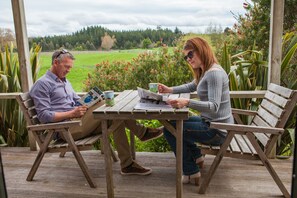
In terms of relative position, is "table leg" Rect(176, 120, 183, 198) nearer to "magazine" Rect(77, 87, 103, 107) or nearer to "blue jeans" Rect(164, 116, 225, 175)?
"blue jeans" Rect(164, 116, 225, 175)

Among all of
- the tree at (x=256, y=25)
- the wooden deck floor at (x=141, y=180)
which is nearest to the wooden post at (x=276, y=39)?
the wooden deck floor at (x=141, y=180)

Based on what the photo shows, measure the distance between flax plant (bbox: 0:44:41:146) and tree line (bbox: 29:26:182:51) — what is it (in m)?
0.49

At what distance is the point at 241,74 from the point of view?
11.3ft

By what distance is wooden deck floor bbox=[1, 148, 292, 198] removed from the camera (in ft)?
8.52

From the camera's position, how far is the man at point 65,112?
2734 mm

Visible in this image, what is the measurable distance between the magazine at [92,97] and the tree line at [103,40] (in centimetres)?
173

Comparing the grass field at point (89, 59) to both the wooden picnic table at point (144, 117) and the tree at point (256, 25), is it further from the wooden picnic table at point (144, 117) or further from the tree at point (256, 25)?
the wooden picnic table at point (144, 117)

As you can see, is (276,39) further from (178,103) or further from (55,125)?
(55,125)

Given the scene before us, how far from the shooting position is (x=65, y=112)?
9.00ft

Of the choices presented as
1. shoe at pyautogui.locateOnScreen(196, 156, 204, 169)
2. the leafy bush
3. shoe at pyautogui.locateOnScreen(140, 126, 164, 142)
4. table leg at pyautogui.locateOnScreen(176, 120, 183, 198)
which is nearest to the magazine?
shoe at pyautogui.locateOnScreen(140, 126, 164, 142)

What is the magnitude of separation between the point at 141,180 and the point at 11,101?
6.71ft

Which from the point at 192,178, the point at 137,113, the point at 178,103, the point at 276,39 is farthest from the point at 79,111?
the point at 276,39

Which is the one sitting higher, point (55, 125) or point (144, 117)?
point (144, 117)

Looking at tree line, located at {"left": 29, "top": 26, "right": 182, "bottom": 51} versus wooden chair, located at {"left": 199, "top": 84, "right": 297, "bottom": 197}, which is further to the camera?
tree line, located at {"left": 29, "top": 26, "right": 182, "bottom": 51}
